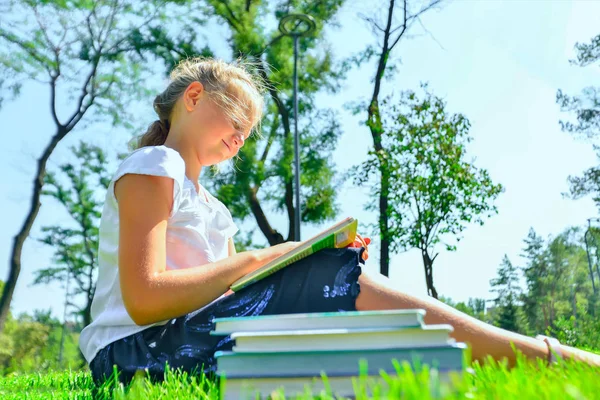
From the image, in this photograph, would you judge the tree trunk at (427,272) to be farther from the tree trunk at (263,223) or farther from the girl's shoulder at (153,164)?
the girl's shoulder at (153,164)

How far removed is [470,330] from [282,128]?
47.9 feet

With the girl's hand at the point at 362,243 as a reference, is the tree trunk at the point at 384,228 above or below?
above

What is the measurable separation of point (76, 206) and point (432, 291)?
35.8 ft

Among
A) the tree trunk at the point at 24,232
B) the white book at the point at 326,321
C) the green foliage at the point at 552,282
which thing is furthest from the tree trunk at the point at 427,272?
the green foliage at the point at 552,282

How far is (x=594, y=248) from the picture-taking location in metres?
28.8

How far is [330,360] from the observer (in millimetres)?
1070

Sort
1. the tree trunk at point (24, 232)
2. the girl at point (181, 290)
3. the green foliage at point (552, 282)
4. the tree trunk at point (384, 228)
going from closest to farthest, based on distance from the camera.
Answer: the girl at point (181, 290)
the tree trunk at point (24, 232)
the tree trunk at point (384, 228)
the green foliage at point (552, 282)

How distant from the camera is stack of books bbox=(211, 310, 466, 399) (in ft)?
3.34

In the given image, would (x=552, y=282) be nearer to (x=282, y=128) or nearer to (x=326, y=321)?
(x=282, y=128)

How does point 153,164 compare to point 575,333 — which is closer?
point 153,164

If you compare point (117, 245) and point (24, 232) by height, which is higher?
point (24, 232)

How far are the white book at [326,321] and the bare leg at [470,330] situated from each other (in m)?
0.68

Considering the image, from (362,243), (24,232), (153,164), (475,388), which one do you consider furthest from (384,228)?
(475,388)

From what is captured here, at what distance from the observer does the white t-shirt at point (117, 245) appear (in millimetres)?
2010
